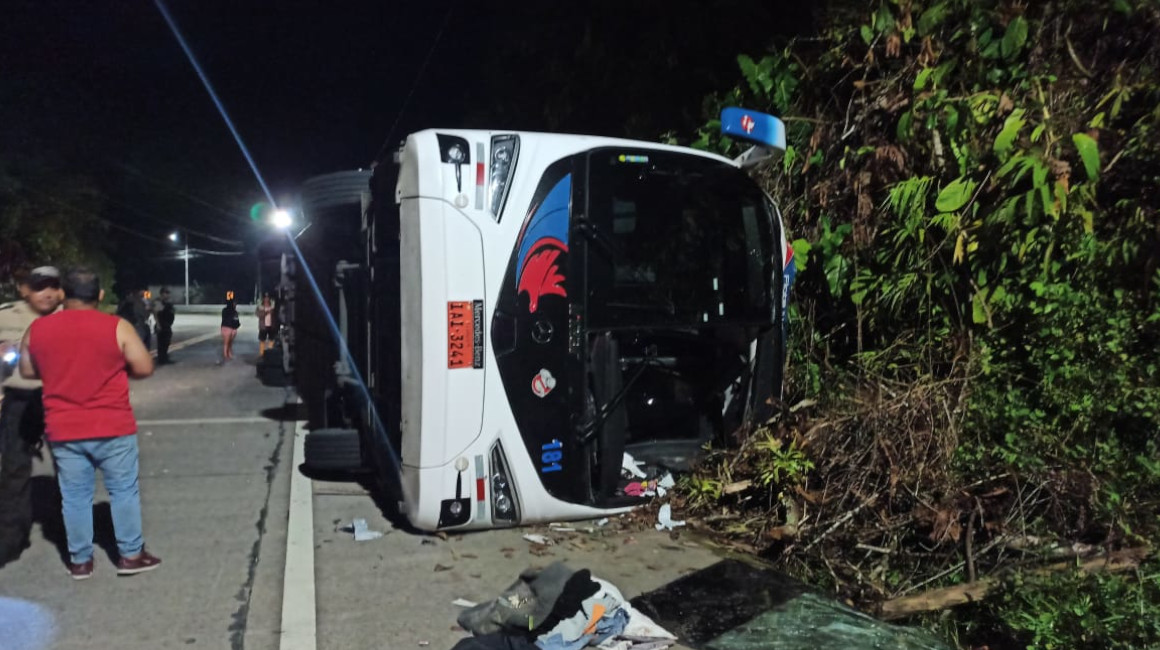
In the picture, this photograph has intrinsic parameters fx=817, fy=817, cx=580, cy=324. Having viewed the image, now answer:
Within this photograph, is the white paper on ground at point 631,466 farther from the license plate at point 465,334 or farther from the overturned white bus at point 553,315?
the license plate at point 465,334

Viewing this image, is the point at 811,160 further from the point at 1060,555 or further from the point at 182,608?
the point at 182,608

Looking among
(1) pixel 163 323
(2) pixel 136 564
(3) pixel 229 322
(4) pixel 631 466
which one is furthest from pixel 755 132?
(1) pixel 163 323

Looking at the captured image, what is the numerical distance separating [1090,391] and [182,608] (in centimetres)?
502

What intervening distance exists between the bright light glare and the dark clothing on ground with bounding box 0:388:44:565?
12.9ft

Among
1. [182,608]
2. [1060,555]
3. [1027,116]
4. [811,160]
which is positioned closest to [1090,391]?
[1060,555]

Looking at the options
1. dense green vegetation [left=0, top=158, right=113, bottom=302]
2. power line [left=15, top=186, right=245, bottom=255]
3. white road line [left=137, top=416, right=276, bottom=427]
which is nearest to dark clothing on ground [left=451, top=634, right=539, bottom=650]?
white road line [left=137, top=416, right=276, bottom=427]

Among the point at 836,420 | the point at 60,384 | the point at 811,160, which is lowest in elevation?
the point at 836,420

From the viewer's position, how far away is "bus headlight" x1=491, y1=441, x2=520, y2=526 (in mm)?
4816

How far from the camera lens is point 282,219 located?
27.9 ft

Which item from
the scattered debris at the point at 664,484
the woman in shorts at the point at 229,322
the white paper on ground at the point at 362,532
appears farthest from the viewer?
the woman in shorts at the point at 229,322

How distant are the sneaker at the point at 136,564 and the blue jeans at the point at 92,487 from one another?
38 millimetres

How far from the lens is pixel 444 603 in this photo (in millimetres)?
4242

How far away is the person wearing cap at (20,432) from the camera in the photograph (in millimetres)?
4715

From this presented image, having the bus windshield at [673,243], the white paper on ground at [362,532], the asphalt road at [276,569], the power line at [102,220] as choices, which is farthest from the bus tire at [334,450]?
the power line at [102,220]
